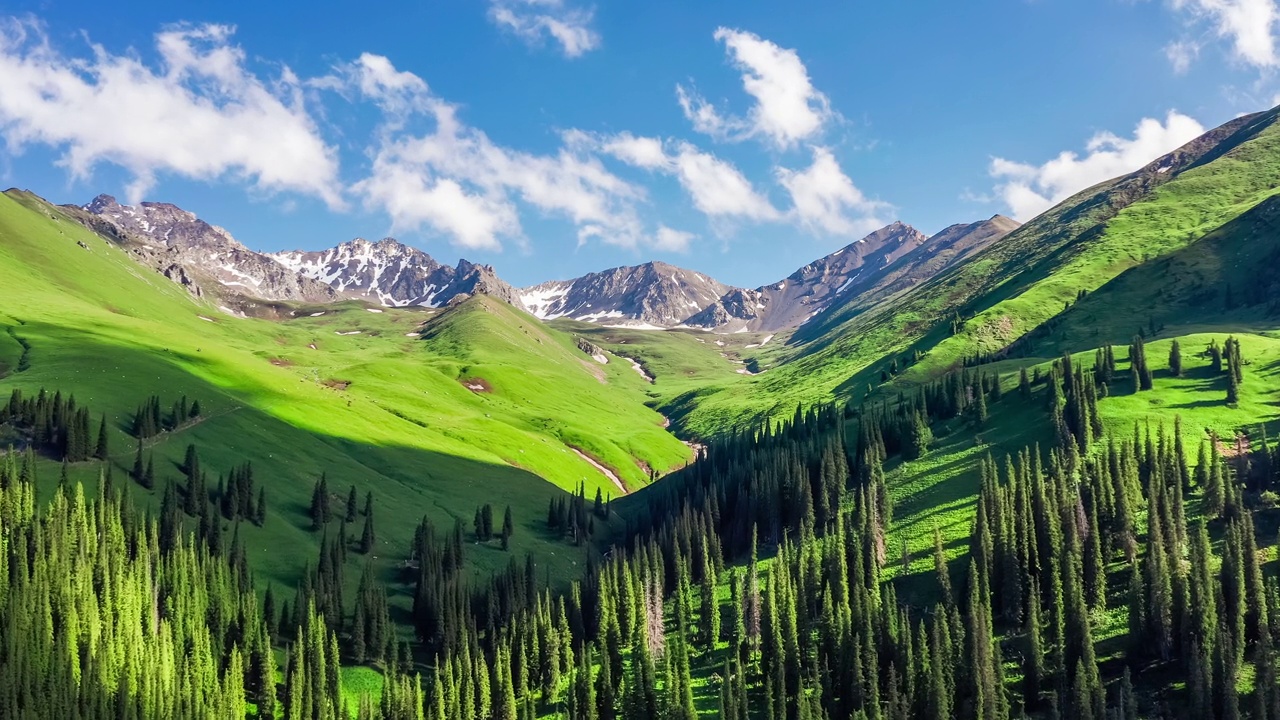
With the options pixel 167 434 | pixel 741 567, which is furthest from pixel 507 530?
pixel 167 434

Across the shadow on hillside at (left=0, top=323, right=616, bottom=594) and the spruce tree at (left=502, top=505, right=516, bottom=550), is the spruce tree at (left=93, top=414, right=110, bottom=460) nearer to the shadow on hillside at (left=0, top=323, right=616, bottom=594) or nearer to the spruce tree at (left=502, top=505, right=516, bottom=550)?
the shadow on hillside at (left=0, top=323, right=616, bottom=594)

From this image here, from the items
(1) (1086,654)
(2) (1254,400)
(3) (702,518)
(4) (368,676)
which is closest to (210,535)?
(4) (368,676)

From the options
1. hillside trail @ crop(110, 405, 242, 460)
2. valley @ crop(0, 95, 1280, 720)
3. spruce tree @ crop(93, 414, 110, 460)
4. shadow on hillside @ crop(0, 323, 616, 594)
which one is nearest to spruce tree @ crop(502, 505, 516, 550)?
valley @ crop(0, 95, 1280, 720)

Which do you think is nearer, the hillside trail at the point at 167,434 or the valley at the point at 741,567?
the valley at the point at 741,567

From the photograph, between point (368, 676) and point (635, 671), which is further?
point (368, 676)

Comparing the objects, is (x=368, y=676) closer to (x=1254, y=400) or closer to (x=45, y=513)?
(x=45, y=513)

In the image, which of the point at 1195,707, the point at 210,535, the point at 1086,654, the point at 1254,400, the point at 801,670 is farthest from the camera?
the point at 1254,400

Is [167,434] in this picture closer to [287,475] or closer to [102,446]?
[287,475]

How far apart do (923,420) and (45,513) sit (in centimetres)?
15105

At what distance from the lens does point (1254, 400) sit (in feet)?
509

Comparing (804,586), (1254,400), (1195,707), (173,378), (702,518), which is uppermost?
(173,378)

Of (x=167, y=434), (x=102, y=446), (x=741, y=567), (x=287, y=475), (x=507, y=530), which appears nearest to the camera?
(x=102, y=446)

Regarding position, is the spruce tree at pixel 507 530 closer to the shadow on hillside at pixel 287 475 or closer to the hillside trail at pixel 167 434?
the shadow on hillside at pixel 287 475

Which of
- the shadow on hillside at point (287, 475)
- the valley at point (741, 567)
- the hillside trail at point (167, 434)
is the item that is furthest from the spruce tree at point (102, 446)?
the hillside trail at point (167, 434)
